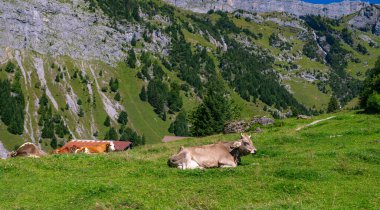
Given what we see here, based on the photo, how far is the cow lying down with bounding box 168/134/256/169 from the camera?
66.8 ft

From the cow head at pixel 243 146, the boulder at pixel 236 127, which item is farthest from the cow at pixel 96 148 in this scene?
the boulder at pixel 236 127

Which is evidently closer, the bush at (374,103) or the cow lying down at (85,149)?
the cow lying down at (85,149)

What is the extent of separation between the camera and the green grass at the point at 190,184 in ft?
47.4

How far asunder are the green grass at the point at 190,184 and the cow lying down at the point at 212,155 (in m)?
1.22

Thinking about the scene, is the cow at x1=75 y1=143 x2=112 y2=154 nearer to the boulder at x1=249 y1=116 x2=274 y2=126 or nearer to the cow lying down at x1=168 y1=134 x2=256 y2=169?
the cow lying down at x1=168 y1=134 x2=256 y2=169

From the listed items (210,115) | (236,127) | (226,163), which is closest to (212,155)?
(226,163)

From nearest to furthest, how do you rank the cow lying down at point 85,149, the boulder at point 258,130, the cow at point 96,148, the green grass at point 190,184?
the green grass at point 190,184 < the cow lying down at point 85,149 < the cow at point 96,148 < the boulder at point 258,130

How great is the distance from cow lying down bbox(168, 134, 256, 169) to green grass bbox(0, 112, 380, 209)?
122 cm

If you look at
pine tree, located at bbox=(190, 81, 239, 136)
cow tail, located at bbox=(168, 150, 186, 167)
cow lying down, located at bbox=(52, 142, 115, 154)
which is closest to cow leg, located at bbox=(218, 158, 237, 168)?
cow tail, located at bbox=(168, 150, 186, 167)

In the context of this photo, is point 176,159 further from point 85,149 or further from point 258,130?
point 258,130

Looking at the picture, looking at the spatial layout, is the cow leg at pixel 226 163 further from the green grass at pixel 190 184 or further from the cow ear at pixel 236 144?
the green grass at pixel 190 184

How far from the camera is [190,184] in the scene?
16703mm

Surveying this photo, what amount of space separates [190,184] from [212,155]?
14.4 feet

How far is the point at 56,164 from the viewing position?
2112 cm
